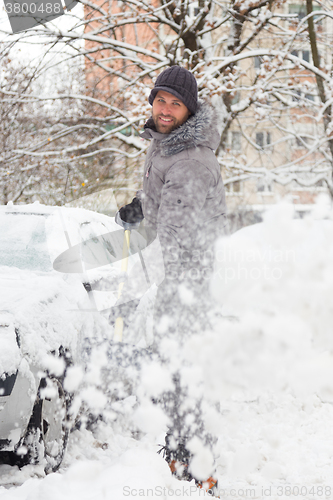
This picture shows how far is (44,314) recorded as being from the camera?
8.57ft

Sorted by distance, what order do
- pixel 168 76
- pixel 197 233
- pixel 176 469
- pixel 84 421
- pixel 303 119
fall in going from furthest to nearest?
pixel 303 119 < pixel 84 421 < pixel 168 76 < pixel 197 233 < pixel 176 469

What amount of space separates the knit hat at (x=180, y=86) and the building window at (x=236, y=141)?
7.25 m

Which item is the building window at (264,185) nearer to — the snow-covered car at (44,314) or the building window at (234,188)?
the building window at (234,188)

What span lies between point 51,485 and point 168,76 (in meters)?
2.12

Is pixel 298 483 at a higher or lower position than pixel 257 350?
lower

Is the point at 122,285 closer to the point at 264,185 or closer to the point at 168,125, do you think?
the point at 168,125

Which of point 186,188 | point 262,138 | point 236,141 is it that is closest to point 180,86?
point 186,188

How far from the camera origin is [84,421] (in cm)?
320

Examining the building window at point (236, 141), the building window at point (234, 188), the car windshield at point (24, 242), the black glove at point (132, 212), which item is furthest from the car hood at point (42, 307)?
the building window at point (236, 141)

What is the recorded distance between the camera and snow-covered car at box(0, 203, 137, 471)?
232 cm

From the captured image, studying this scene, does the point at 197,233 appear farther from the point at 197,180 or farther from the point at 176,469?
the point at 176,469

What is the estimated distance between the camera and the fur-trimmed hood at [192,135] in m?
2.41

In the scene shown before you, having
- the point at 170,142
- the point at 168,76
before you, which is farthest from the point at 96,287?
the point at 168,76

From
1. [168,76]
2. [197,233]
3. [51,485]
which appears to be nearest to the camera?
[51,485]
